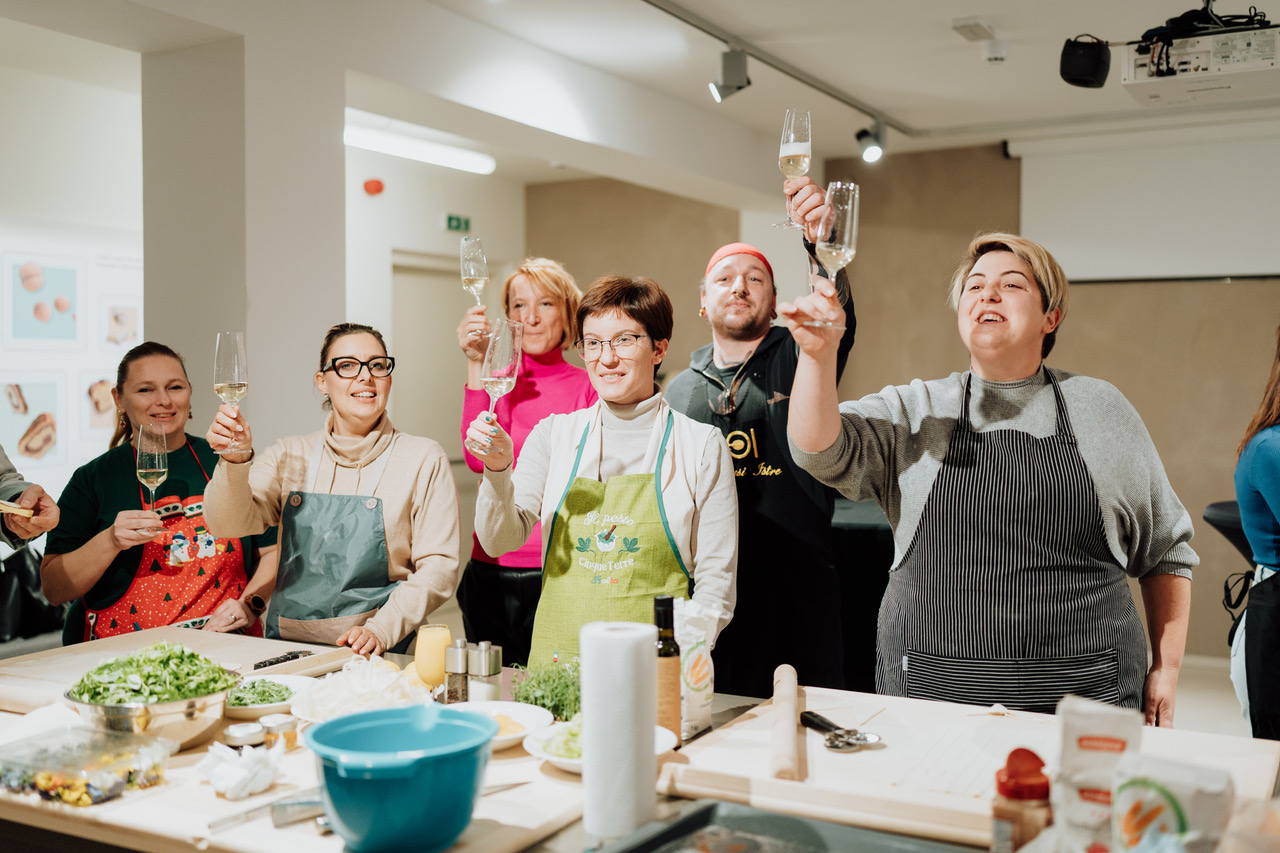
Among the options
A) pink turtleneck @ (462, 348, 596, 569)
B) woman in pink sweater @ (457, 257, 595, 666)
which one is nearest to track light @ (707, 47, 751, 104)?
woman in pink sweater @ (457, 257, 595, 666)

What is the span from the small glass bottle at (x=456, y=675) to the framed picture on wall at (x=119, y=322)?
3928 mm

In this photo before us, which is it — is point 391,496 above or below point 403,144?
below

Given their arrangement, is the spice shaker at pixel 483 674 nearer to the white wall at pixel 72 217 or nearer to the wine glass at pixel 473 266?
the wine glass at pixel 473 266

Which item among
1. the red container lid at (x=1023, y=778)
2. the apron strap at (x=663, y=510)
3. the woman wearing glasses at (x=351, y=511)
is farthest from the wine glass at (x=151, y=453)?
the red container lid at (x=1023, y=778)

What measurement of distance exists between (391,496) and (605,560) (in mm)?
592

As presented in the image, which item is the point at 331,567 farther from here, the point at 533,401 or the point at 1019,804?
the point at 1019,804

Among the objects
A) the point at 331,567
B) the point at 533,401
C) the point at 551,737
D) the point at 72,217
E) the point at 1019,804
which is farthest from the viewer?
the point at 72,217

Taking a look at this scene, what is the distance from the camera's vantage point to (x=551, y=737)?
1.48 meters

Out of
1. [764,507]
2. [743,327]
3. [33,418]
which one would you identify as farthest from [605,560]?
[33,418]

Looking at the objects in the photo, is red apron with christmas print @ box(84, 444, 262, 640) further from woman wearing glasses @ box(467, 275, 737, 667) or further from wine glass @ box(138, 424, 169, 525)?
woman wearing glasses @ box(467, 275, 737, 667)

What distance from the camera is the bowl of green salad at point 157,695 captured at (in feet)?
4.87

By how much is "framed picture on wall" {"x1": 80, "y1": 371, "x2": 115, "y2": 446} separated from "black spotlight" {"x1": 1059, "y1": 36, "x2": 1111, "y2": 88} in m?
4.31

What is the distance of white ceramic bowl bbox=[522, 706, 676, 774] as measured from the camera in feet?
4.62

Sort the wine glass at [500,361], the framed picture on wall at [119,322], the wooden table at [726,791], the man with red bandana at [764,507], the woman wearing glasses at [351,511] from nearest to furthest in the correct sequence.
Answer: the wooden table at [726,791] < the wine glass at [500,361] < the woman wearing glasses at [351,511] < the man with red bandana at [764,507] < the framed picture on wall at [119,322]
